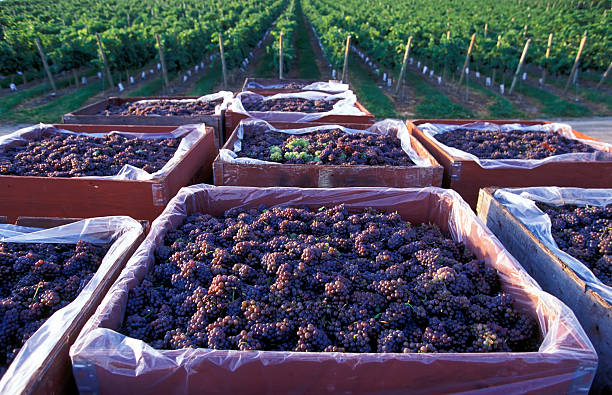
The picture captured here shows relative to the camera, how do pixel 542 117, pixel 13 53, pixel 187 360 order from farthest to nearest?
pixel 13 53 → pixel 542 117 → pixel 187 360

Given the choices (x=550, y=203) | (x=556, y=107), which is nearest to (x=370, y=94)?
(x=556, y=107)

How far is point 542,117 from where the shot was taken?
12641 mm

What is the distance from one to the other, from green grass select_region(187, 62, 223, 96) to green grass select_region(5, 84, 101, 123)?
3.53m

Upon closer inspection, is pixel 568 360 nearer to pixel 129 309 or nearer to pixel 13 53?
pixel 129 309

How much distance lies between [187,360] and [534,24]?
28.5 metres

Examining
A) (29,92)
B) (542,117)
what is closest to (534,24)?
(542,117)

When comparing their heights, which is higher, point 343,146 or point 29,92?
point 343,146

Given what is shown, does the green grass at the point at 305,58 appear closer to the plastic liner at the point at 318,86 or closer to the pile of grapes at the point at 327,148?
the plastic liner at the point at 318,86

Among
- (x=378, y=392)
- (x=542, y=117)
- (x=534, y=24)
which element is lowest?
(x=542, y=117)

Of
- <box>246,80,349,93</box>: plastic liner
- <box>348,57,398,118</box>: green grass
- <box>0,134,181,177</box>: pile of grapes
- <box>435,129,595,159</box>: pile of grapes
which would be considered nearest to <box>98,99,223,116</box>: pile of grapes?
<box>0,134,181,177</box>: pile of grapes

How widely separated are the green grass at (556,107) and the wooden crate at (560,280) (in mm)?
11929

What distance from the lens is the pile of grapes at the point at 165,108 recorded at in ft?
20.4

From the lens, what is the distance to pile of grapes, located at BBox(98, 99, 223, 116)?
6214 millimetres

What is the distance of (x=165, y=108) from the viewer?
650 centimetres
